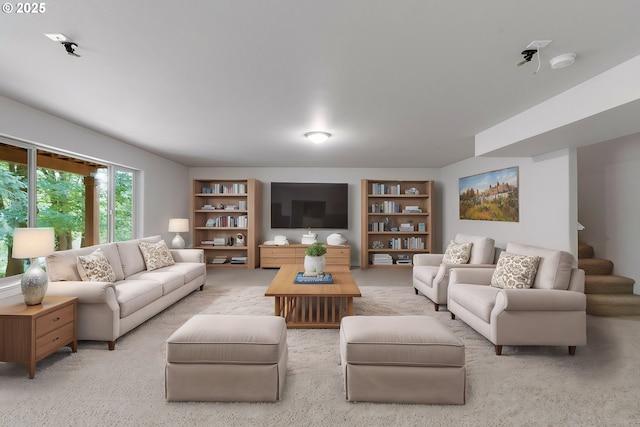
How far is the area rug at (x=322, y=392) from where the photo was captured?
1.82m

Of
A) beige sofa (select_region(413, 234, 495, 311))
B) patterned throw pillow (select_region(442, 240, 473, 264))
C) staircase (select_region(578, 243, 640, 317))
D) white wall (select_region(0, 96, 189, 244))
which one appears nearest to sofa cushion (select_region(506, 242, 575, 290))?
beige sofa (select_region(413, 234, 495, 311))

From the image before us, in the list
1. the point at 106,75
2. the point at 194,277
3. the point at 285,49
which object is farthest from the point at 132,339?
the point at 285,49

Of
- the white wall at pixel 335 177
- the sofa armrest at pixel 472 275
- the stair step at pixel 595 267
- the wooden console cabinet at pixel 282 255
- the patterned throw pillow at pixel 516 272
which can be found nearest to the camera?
the patterned throw pillow at pixel 516 272

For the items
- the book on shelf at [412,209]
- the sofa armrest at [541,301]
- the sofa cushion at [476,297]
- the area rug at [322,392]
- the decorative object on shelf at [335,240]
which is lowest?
the area rug at [322,392]

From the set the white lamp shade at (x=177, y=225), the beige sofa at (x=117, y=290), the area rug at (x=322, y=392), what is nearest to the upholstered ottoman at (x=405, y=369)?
the area rug at (x=322, y=392)

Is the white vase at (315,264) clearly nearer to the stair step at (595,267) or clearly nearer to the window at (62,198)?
the window at (62,198)

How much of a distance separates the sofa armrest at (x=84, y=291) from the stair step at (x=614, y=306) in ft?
17.5

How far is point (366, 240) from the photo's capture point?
6711 millimetres

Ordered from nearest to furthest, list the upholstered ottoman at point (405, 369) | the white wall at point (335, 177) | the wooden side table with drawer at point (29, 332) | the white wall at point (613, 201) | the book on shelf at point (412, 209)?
the upholstered ottoman at point (405, 369), the wooden side table with drawer at point (29, 332), the white wall at point (613, 201), the book on shelf at point (412, 209), the white wall at point (335, 177)

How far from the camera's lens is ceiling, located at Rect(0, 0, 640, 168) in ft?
5.32

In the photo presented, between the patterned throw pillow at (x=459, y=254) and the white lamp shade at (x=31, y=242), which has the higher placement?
the white lamp shade at (x=31, y=242)

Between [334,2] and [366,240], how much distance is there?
551cm

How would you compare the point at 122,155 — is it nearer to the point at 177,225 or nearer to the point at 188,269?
the point at 177,225

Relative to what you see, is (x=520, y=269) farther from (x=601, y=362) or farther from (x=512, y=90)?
(x=512, y=90)
